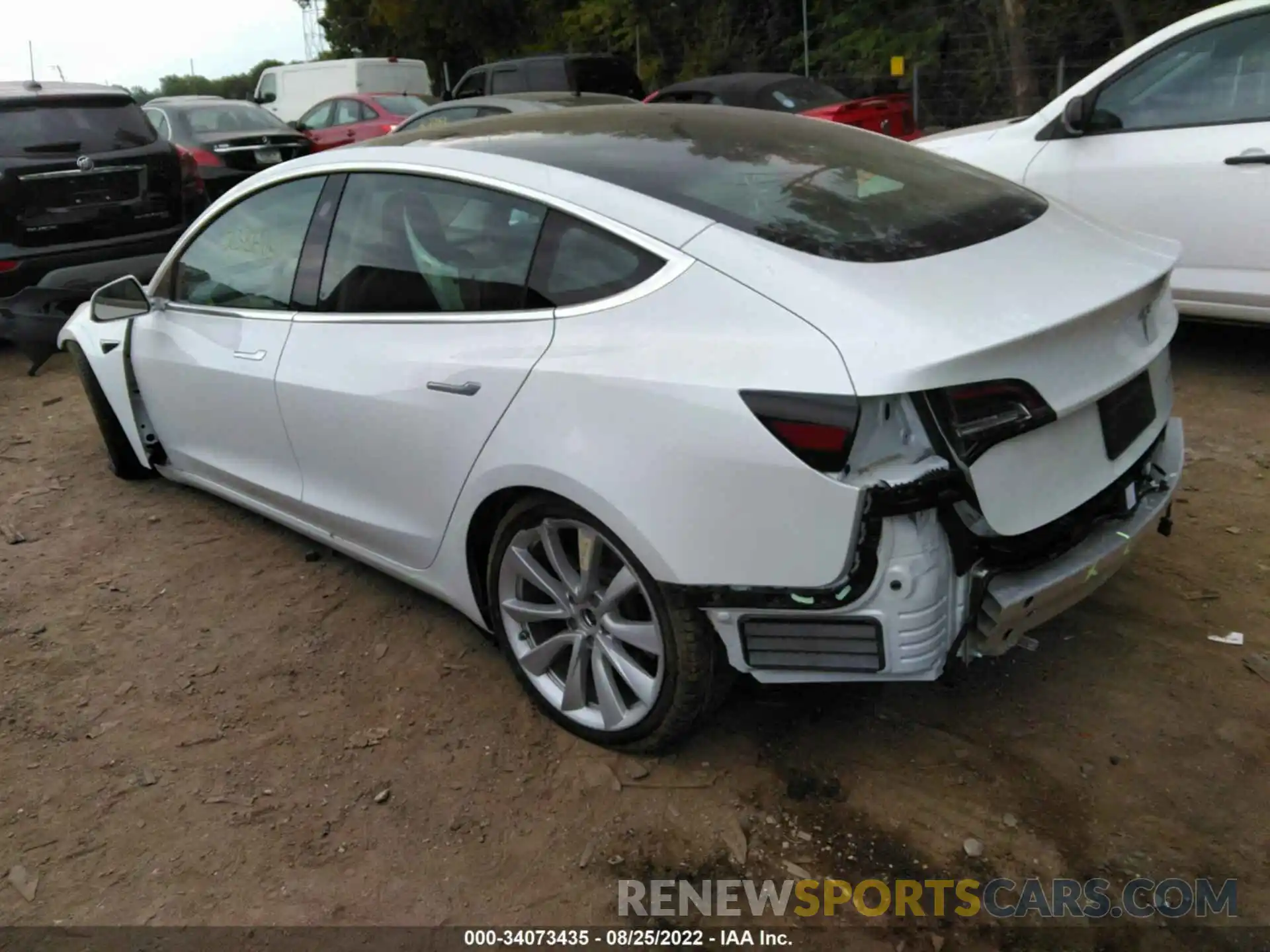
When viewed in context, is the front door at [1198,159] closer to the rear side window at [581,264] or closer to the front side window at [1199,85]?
the front side window at [1199,85]

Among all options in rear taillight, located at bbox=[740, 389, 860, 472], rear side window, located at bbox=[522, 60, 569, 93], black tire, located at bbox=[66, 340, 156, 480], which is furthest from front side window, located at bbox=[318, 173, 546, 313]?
rear side window, located at bbox=[522, 60, 569, 93]

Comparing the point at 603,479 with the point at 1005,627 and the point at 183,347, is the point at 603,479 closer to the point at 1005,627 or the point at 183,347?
the point at 1005,627

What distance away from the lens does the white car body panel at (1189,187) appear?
4.85 meters

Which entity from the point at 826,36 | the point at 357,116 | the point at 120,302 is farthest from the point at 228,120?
the point at 826,36

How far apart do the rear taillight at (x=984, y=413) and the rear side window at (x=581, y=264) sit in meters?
0.75

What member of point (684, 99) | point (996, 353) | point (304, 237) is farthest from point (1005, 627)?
point (684, 99)

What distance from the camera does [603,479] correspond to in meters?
2.53

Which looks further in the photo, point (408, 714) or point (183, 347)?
point (183, 347)

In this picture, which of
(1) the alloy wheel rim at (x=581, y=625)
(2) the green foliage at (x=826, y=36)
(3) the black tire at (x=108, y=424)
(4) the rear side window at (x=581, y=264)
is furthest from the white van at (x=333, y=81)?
(1) the alloy wheel rim at (x=581, y=625)

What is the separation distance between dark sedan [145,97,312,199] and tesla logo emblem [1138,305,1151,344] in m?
10.6

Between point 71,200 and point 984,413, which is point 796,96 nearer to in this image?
point 71,200

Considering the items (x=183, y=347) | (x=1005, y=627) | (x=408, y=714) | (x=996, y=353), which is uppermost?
(x=996, y=353)

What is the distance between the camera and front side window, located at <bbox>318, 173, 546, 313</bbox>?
9.49ft

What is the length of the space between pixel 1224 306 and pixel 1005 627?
11.2ft
